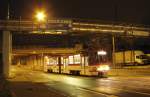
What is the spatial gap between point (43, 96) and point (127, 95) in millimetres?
5373

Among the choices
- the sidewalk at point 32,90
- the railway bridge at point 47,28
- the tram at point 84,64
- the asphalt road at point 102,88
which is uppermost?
the railway bridge at point 47,28

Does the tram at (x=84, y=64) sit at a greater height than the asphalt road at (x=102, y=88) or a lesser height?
greater

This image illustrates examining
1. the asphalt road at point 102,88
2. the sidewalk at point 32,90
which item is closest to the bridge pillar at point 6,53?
the sidewalk at point 32,90

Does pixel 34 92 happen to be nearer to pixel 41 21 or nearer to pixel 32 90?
pixel 32 90

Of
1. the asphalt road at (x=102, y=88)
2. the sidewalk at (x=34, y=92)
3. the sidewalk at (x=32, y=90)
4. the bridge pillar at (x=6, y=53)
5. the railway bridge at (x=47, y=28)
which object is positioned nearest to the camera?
the asphalt road at (x=102, y=88)

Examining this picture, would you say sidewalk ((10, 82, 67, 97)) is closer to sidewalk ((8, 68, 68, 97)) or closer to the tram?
sidewalk ((8, 68, 68, 97))

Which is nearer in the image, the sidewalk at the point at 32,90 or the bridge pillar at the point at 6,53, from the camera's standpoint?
the sidewalk at the point at 32,90

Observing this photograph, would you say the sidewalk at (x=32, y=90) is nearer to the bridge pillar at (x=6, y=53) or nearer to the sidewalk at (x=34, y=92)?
the sidewalk at (x=34, y=92)

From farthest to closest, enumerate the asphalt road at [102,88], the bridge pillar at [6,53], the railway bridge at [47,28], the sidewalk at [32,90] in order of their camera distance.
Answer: the railway bridge at [47,28], the bridge pillar at [6,53], the sidewalk at [32,90], the asphalt road at [102,88]

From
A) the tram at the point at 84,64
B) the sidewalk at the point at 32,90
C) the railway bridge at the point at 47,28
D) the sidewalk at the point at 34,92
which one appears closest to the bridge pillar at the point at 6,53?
the railway bridge at the point at 47,28

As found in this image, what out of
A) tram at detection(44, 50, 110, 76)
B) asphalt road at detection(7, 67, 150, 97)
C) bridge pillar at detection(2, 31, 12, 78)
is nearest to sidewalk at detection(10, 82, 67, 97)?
asphalt road at detection(7, 67, 150, 97)

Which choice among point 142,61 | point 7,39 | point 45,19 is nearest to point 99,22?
point 45,19

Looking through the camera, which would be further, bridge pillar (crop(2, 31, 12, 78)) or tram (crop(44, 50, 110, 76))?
bridge pillar (crop(2, 31, 12, 78))

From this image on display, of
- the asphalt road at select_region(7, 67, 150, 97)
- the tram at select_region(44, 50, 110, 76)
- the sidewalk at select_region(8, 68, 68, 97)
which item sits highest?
the tram at select_region(44, 50, 110, 76)
